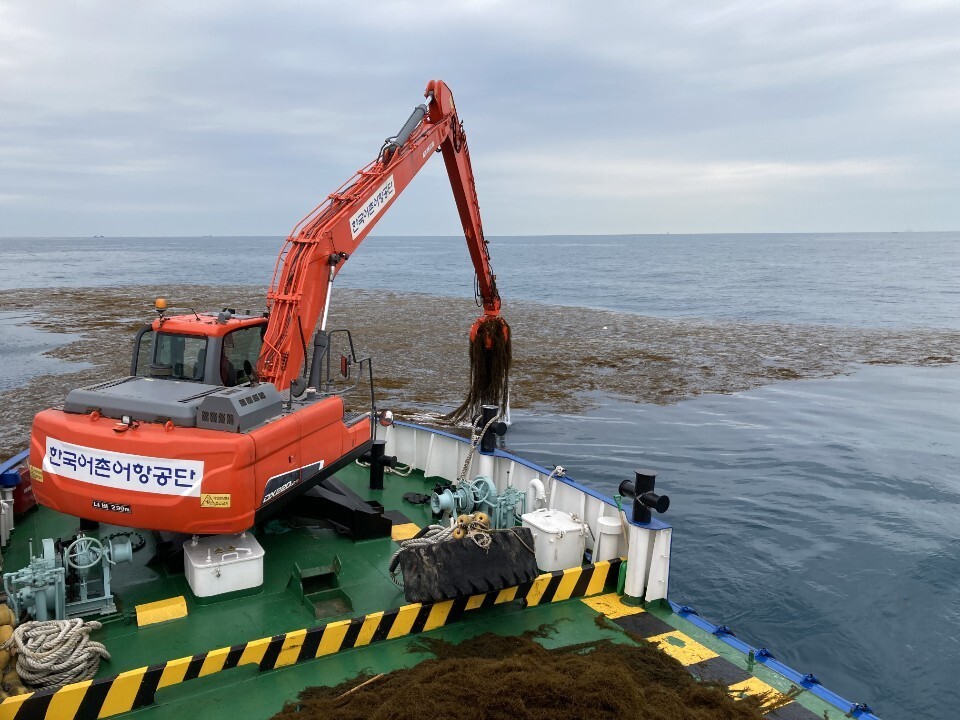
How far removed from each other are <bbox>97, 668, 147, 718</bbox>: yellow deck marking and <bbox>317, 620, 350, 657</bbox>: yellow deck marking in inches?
56.3

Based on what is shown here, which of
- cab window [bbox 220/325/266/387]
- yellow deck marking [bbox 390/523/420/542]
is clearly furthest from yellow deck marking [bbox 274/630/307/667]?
cab window [bbox 220/325/266/387]

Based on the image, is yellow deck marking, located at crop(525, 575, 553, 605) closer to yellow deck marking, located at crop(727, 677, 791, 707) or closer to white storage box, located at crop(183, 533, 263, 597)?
yellow deck marking, located at crop(727, 677, 791, 707)

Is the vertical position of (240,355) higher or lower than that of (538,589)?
higher

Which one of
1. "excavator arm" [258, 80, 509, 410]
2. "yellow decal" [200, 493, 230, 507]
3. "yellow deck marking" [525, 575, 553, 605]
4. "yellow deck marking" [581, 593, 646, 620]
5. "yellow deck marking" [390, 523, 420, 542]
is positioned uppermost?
"excavator arm" [258, 80, 509, 410]

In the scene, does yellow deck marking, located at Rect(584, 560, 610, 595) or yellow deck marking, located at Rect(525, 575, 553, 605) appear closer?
yellow deck marking, located at Rect(525, 575, 553, 605)

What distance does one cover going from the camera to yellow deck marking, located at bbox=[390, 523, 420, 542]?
8.66 meters

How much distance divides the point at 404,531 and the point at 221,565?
2.46 m

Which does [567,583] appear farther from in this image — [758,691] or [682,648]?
[758,691]

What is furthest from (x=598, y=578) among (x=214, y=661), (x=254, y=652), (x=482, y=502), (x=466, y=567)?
(x=214, y=661)

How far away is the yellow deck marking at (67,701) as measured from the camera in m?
5.10

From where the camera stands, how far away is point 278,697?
566cm

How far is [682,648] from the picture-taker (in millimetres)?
6504

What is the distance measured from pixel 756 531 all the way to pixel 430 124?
9.45 metres

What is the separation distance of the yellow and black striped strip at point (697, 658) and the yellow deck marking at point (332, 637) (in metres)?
2.60
